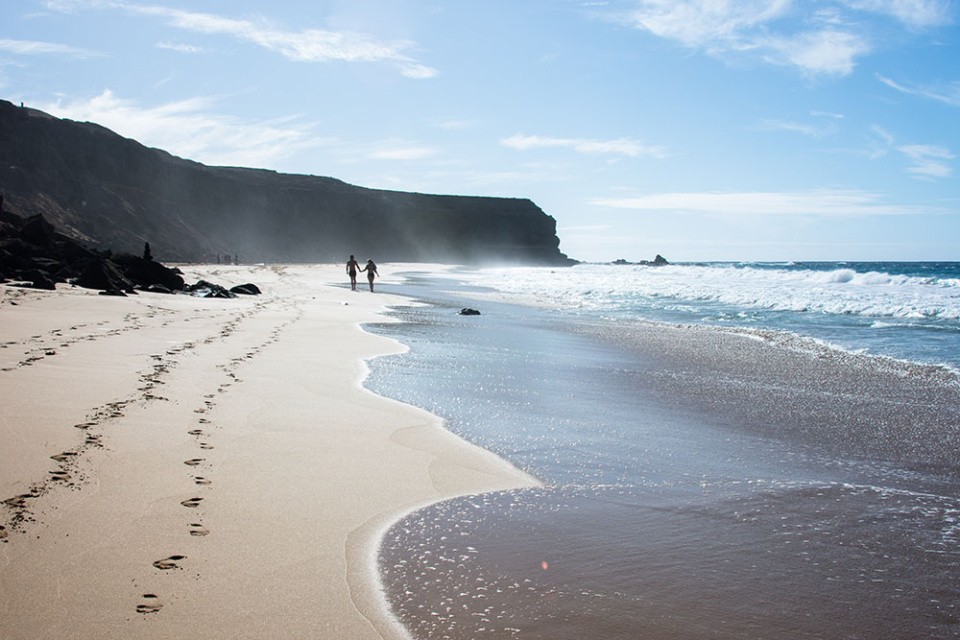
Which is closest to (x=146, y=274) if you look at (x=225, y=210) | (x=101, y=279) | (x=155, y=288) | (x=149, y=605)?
(x=155, y=288)

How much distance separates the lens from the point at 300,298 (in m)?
21.8

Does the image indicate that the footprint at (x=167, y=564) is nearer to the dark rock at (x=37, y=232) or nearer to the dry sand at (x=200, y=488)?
the dry sand at (x=200, y=488)

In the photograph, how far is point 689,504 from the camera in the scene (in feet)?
13.3

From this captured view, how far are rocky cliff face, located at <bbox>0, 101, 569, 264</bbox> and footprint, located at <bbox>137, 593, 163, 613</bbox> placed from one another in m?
49.5

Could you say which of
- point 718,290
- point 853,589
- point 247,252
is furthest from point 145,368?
point 247,252

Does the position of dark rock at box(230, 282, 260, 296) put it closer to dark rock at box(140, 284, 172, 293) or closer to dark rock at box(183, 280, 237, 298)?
dark rock at box(183, 280, 237, 298)

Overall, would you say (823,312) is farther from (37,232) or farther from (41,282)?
(37,232)

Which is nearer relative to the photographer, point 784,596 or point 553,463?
point 784,596

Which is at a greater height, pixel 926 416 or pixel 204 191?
pixel 204 191

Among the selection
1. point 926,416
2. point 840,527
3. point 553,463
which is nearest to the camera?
point 840,527

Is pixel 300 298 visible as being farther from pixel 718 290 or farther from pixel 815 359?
pixel 718 290

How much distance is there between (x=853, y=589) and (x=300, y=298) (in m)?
20.3

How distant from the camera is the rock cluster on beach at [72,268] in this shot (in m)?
16.4

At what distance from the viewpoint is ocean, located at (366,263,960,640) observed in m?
2.80
